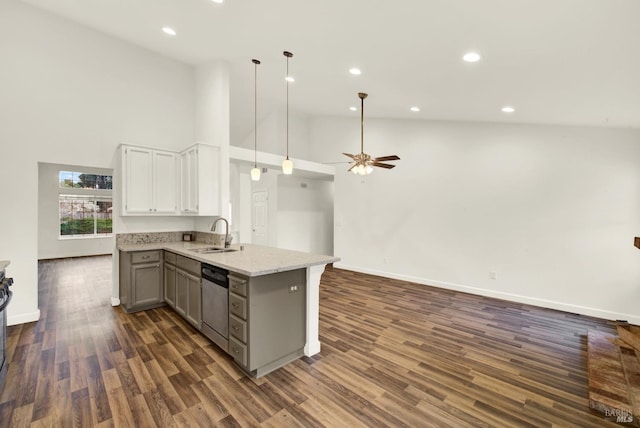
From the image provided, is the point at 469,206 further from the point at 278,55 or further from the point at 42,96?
the point at 42,96

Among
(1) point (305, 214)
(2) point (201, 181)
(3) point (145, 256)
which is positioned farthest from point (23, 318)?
(1) point (305, 214)

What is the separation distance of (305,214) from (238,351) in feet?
17.6

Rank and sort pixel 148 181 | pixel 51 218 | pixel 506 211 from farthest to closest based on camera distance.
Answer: pixel 51 218 < pixel 506 211 < pixel 148 181

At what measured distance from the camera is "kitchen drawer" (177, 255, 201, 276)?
319 cm

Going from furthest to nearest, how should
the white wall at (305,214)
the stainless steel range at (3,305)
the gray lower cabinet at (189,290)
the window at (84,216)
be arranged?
1. the window at (84,216)
2. the white wall at (305,214)
3. the gray lower cabinet at (189,290)
4. the stainless steel range at (3,305)

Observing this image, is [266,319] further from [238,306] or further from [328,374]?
[328,374]

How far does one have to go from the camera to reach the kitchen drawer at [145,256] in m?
3.88

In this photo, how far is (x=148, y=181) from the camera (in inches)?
170

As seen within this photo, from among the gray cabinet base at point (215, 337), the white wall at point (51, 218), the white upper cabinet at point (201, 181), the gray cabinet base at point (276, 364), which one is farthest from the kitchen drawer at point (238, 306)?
the white wall at point (51, 218)

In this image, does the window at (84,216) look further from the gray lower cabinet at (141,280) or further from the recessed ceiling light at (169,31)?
the recessed ceiling light at (169,31)

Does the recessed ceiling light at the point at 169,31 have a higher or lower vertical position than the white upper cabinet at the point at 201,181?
higher

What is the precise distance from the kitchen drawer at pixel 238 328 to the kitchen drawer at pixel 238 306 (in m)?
0.05

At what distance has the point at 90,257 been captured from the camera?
8609mm

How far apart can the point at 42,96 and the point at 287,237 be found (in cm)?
501
